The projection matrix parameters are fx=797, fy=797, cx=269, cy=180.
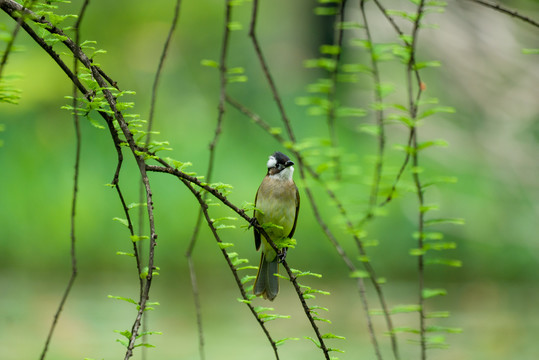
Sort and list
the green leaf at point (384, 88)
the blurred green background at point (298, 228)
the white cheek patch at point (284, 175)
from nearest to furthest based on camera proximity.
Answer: the green leaf at point (384, 88)
the white cheek patch at point (284, 175)
the blurred green background at point (298, 228)

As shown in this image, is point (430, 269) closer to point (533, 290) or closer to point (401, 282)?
point (401, 282)

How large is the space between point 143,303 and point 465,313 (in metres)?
5.78

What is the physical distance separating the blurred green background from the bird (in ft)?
8.13

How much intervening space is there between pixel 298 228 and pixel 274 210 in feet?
13.2

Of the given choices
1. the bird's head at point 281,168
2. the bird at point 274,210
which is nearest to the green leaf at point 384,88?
the bird at point 274,210

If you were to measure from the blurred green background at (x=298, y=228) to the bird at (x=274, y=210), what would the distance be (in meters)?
2.48

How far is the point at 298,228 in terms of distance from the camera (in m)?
7.12

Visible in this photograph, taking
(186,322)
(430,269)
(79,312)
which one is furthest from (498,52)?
(79,312)

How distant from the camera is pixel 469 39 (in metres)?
8.02

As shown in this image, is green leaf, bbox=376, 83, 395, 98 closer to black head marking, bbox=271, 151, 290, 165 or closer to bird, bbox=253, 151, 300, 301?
bird, bbox=253, 151, 300, 301

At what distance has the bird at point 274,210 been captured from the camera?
311 cm

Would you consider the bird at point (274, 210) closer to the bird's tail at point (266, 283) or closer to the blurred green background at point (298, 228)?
the bird's tail at point (266, 283)

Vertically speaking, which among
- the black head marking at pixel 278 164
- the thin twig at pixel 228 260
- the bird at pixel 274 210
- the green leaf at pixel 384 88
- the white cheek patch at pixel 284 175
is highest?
the green leaf at pixel 384 88

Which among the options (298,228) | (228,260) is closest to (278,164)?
(228,260)
